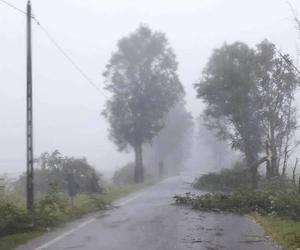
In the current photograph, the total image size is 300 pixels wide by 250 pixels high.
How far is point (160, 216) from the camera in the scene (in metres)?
16.6

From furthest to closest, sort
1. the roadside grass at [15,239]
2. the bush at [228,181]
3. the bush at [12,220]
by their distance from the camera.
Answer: the bush at [228,181] → the bush at [12,220] → the roadside grass at [15,239]

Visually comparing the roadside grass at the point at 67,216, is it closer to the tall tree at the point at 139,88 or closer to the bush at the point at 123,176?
the tall tree at the point at 139,88

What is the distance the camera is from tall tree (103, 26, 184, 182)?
1841 inches

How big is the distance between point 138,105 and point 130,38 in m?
5.97

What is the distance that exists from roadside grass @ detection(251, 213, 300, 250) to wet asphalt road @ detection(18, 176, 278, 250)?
26cm

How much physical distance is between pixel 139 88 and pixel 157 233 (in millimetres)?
34917

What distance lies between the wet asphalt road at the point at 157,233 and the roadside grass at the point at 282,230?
0.85 feet

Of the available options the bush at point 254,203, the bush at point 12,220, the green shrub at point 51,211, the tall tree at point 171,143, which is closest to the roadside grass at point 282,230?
the bush at point 254,203

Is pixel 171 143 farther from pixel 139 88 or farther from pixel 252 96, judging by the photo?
pixel 252 96

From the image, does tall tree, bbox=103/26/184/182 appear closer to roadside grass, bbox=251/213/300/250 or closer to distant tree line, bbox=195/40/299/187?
distant tree line, bbox=195/40/299/187

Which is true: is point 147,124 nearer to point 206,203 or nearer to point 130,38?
point 130,38

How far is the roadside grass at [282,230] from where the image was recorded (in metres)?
11.1

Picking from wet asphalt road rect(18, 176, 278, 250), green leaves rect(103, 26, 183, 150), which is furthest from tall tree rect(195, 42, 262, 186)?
wet asphalt road rect(18, 176, 278, 250)

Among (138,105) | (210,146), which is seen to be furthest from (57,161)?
(210,146)
